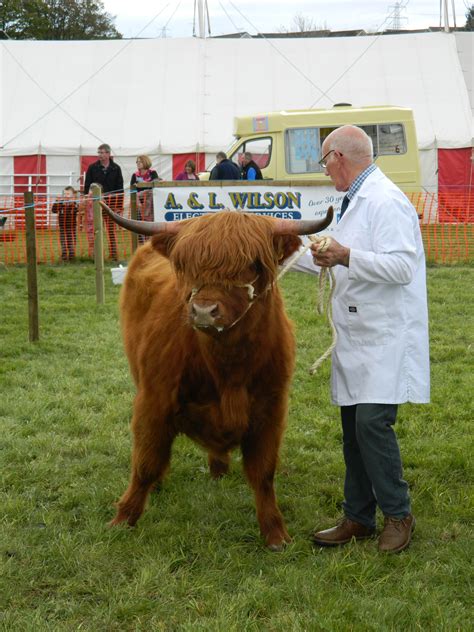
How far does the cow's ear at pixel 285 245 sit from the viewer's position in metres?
3.58

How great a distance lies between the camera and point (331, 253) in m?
3.39

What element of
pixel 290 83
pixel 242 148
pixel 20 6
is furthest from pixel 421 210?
pixel 20 6

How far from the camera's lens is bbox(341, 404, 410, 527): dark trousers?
3629 mm

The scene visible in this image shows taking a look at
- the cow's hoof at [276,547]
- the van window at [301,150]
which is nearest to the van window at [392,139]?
the van window at [301,150]

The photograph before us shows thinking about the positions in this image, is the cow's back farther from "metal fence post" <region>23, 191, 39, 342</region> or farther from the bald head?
"metal fence post" <region>23, 191, 39, 342</region>

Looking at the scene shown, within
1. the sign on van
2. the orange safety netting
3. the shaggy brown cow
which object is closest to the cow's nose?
the shaggy brown cow

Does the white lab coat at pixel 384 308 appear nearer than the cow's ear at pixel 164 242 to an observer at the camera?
Yes

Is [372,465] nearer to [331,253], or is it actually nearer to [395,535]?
[395,535]

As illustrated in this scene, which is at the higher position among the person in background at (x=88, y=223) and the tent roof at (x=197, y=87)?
the tent roof at (x=197, y=87)

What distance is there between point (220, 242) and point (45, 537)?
174cm

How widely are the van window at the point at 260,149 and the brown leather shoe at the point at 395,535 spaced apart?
14244 mm

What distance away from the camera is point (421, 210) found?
16.8 m

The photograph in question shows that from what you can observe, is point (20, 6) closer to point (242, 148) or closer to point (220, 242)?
point (242, 148)

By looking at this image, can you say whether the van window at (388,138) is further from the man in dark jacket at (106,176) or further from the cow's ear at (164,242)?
the cow's ear at (164,242)
